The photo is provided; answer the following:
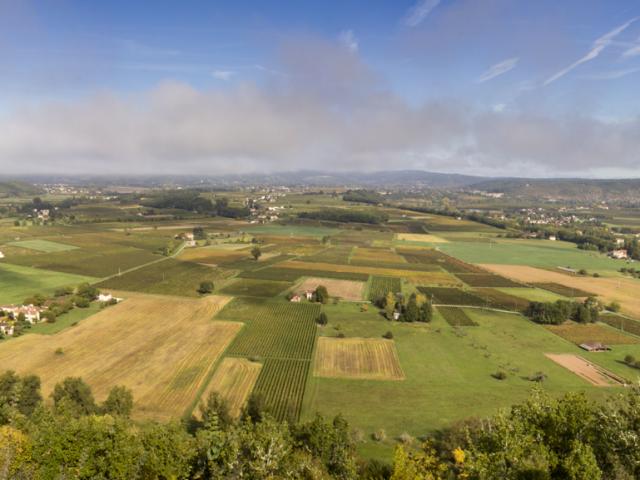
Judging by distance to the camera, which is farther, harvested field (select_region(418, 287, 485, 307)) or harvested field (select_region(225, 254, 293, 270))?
harvested field (select_region(225, 254, 293, 270))

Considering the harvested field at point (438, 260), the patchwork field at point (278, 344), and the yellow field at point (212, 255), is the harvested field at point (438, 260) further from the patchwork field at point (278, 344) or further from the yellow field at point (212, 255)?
the yellow field at point (212, 255)

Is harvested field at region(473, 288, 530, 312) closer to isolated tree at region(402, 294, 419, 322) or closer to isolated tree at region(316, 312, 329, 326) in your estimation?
isolated tree at region(402, 294, 419, 322)

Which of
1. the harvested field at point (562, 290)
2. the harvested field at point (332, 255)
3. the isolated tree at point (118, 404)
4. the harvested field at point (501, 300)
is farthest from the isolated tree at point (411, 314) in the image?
the harvested field at point (332, 255)

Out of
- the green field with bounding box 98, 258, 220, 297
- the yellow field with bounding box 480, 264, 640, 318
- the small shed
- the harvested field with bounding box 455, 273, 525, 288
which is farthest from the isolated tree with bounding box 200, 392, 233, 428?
the yellow field with bounding box 480, 264, 640, 318

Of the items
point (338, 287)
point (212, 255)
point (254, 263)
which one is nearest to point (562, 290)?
point (338, 287)

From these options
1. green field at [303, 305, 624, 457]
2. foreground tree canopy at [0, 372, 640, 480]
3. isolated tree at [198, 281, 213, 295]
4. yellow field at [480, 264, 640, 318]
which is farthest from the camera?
yellow field at [480, 264, 640, 318]

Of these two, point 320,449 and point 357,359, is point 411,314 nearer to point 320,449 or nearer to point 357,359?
point 357,359

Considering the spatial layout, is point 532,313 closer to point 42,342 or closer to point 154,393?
point 154,393
